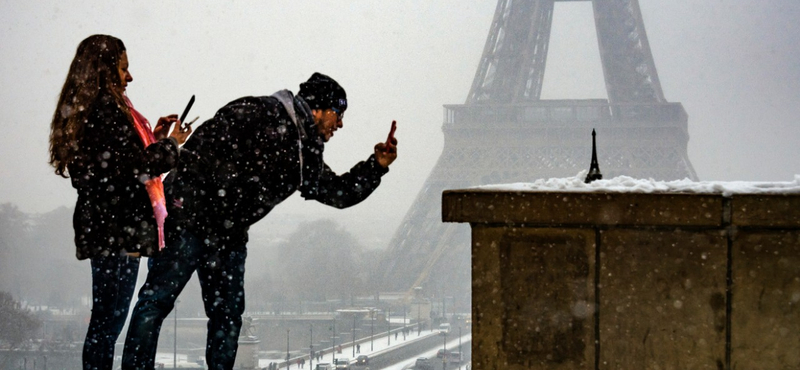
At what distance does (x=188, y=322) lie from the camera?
5303 cm

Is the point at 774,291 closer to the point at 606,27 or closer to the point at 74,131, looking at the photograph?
the point at 74,131

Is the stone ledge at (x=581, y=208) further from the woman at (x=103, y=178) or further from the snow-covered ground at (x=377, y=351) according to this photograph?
the snow-covered ground at (x=377, y=351)

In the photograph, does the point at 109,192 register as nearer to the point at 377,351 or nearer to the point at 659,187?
the point at 659,187

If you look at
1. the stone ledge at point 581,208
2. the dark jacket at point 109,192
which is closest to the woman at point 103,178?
the dark jacket at point 109,192

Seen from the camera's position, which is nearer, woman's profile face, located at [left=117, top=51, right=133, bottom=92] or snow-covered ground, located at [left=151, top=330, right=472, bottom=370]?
woman's profile face, located at [left=117, top=51, right=133, bottom=92]

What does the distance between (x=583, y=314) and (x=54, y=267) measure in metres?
57.1

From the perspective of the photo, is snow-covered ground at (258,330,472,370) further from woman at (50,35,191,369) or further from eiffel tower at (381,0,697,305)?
woman at (50,35,191,369)

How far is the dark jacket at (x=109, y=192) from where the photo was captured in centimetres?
361

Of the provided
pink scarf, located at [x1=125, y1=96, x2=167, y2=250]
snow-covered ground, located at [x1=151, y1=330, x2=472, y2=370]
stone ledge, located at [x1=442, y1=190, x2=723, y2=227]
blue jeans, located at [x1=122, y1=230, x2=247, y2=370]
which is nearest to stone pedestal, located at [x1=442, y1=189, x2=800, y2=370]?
stone ledge, located at [x1=442, y1=190, x2=723, y2=227]

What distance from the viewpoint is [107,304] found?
366cm

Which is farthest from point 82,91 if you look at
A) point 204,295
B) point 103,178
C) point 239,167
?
point 204,295

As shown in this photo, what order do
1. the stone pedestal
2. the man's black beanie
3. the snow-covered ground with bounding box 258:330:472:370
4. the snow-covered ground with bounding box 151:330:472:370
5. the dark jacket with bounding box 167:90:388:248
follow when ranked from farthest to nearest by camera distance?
the snow-covered ground with bounding box 258:330:472:370
the snow-covered ground with bounding box 151:330:472:370
the man's black beanie
the dark jacket with bounding box 167:90:388:248
the stone pedestal

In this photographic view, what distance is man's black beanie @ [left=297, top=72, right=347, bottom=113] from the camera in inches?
140

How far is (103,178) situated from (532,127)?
36.2 meters
